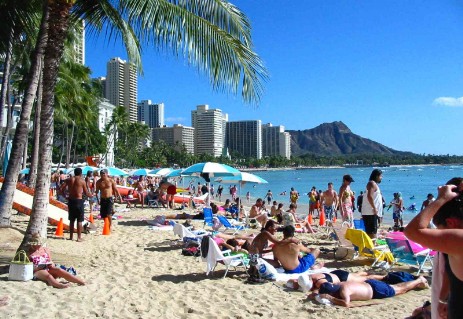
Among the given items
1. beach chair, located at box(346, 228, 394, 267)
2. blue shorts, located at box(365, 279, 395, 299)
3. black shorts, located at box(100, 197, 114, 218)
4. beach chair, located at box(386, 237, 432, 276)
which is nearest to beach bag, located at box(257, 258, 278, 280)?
blue shorts, located at box(365, 279, 395, 299)

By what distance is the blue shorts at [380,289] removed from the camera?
17.2 ft

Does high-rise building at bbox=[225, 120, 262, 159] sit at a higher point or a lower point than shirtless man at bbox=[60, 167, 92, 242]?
higher

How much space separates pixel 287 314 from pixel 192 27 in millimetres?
3991

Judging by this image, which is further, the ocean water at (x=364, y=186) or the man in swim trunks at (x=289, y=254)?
the ocean water at (x=364, y=186)

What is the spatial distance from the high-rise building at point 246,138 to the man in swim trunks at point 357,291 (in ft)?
587

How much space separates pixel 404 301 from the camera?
5207mm

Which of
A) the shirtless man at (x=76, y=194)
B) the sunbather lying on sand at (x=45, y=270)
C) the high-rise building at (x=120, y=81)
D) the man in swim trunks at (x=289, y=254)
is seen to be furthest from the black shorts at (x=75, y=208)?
the high-rise building at (x=120, y=81)

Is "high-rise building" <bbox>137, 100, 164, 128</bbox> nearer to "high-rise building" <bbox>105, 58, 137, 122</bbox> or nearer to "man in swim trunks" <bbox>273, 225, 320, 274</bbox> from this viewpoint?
"high-rise building" <bbox>105, 58, 137, 122</bbox>

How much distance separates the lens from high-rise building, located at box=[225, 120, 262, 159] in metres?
185

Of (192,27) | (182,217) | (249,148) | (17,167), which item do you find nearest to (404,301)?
(192,27)

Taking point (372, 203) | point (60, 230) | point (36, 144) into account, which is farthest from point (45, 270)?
point (36, 144)

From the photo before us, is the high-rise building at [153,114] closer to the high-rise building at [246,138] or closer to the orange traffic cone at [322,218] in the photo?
the high-rise building at [246,138]

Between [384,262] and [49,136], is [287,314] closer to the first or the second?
[384,262]

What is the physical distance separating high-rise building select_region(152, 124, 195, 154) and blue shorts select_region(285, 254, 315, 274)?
139 metres
